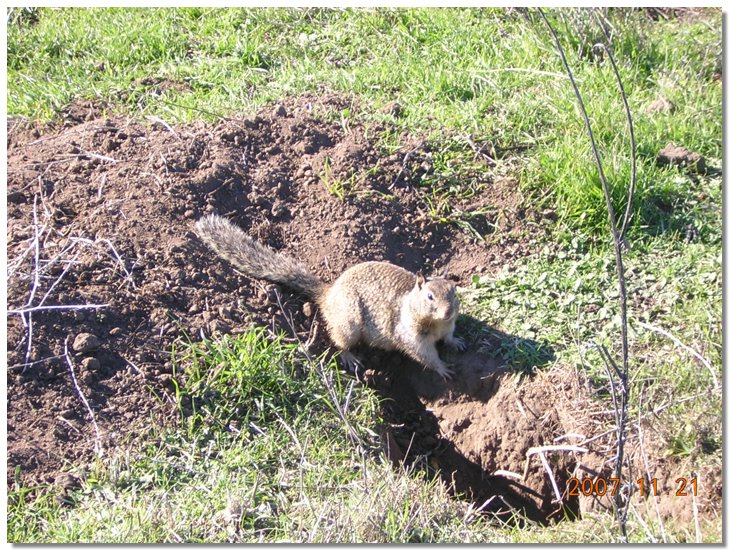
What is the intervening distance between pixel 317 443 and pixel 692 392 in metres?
1.77

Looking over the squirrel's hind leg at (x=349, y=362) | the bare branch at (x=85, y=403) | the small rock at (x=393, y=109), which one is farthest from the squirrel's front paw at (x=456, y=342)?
the bare branch at (x=85, y=403)

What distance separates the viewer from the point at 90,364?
3873mm

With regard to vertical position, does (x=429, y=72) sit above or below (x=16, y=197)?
above

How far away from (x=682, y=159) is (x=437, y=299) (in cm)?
199

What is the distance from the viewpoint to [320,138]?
17.2 feet

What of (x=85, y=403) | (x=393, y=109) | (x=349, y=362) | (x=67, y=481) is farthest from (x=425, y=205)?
(x=67, y=481)

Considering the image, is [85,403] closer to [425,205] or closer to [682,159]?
[425,205]

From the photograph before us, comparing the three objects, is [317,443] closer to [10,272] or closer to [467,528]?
[467,528]

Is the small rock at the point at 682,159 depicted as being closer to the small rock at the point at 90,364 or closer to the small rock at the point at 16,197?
the small rock at the point at 90,364

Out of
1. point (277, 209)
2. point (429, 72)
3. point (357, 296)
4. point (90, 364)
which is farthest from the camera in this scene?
point (429, 72)

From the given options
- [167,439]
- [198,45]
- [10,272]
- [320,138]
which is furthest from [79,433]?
[198,45]

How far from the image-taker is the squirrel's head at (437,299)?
13.6 feet

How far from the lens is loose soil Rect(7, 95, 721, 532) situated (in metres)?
3.83

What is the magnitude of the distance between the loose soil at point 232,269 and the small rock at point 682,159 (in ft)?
2.74
